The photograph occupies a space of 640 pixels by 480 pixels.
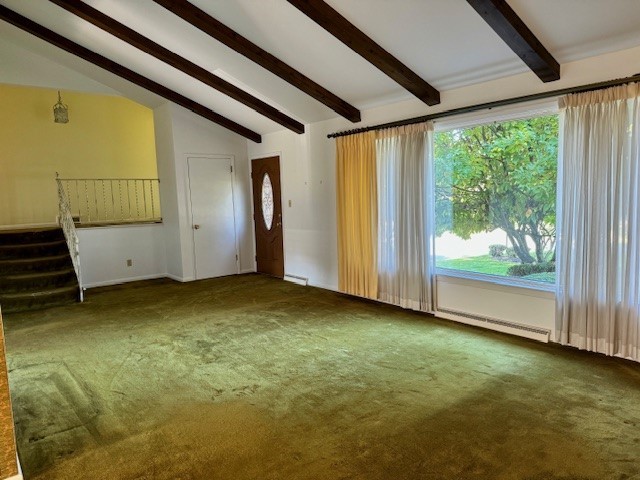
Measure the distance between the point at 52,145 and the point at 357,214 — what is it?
6120mm

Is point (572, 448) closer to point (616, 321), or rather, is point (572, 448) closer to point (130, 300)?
point (616, 321)

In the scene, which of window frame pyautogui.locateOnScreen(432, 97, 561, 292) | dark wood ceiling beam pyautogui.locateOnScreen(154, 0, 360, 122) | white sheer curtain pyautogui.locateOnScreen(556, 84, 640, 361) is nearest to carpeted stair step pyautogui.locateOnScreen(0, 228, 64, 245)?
dark wood ceiling beam pyautogui.locateOnScreen(154, 0, 360, 122)

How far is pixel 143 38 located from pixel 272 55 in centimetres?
166

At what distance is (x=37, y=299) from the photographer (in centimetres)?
584

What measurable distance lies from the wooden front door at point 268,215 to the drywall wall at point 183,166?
0.31 meters

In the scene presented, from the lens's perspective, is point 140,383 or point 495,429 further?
point 140,383

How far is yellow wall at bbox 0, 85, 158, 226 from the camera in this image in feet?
25.2

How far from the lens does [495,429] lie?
2604 mm

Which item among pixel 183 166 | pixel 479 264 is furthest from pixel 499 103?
pixel 183 166

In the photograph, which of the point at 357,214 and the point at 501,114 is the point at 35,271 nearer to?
the point at 357,214

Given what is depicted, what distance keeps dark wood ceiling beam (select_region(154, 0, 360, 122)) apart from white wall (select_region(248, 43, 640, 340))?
415 mm

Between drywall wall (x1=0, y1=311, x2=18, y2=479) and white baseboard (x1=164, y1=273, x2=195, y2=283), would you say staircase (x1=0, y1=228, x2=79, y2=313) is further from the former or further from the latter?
drywall wall (x1=0, y1=311, x2=18, y2=479)

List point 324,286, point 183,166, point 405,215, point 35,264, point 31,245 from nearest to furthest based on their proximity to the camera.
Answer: point 405,215 → point 35,264 → point 31,245 → point 324,286 → point 183,166

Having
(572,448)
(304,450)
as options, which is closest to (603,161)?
(572,448)
